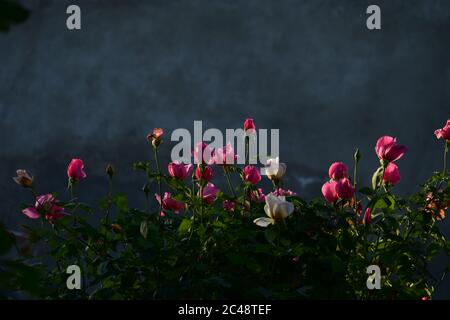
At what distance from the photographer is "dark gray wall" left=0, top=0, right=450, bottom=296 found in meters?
4.20

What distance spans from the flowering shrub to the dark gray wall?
7.79 feet

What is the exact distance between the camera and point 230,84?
4375mm

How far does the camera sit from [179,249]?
157 cm

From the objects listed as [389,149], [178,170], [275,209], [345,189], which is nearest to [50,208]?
[178,170]

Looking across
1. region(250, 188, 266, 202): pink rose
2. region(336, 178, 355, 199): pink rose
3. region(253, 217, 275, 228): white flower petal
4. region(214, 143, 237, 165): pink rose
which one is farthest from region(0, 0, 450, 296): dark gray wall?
region(253, 217, 275, 228): white flower petal

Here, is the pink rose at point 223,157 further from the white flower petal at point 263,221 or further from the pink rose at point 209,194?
the white flower petal at point 263,221

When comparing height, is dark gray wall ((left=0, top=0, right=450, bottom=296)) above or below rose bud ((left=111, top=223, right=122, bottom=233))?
above

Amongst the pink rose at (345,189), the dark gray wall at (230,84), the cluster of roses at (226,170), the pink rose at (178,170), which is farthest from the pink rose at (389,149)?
the dark gray wall at (230,84)

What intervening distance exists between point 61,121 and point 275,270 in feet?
10.1

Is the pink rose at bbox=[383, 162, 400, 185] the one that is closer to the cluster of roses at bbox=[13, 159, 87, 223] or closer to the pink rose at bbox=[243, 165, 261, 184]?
the pink rose at bbox=[243, 165, 261, 184]

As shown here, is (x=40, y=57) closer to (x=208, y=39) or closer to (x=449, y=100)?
(x=208, y=39)

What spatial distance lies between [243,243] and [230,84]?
280 centimetres

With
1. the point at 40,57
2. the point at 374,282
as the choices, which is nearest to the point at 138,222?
the point at 374,282

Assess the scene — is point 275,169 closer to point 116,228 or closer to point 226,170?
point 226,170
